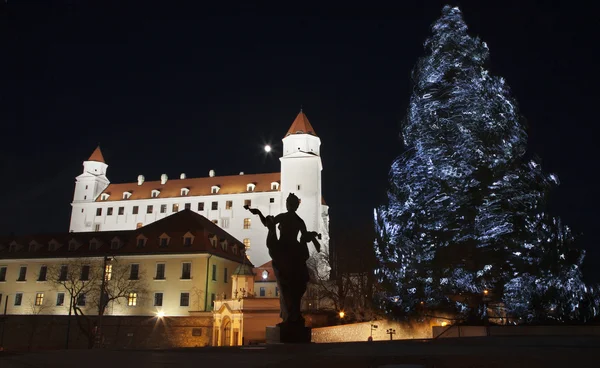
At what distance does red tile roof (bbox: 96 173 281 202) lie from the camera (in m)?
84.1

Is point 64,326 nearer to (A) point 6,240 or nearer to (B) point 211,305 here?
(B) point 211,305

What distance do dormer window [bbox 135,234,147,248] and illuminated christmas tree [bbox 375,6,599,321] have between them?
3187cm

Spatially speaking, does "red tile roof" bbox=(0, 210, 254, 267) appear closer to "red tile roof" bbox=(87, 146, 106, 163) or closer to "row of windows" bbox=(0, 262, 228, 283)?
"row of windows" bbox=(0, 262, 228, 283)

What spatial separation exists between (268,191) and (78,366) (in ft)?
245

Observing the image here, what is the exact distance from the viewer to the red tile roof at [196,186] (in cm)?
8406

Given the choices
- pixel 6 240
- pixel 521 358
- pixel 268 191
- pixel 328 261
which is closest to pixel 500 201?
pixel 521 358

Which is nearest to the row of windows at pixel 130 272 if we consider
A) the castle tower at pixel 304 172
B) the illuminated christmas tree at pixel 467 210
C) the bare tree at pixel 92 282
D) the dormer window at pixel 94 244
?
the bare tree at pixel 92 282

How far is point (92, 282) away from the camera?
4853cm

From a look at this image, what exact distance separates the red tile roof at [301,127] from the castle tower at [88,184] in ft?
118

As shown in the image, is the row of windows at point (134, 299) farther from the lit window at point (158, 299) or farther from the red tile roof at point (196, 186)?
the red tile roof at point (196, 186)

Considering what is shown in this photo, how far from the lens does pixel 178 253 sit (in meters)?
49.2

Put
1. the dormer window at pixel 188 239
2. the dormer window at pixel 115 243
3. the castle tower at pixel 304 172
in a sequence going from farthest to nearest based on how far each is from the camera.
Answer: the castle tower at pixel 304 172
the dormer window at pixel 115 243
the dormer window at pixel 188 239

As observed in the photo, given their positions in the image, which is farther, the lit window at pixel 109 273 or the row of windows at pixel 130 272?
the lit window at pixel 109 273

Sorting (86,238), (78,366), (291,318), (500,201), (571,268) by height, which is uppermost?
(86,238)
